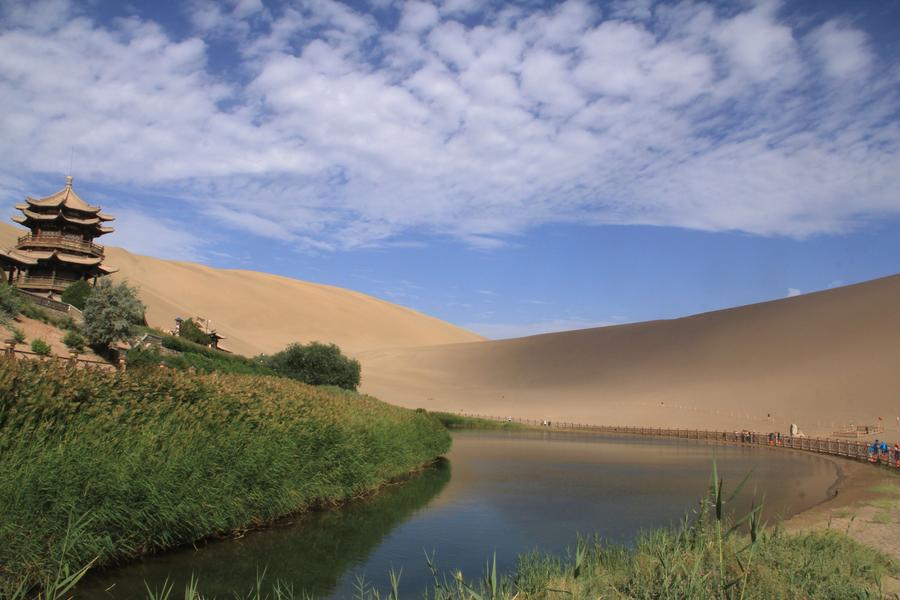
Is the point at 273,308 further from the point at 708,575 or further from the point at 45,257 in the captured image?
the point at 708,575

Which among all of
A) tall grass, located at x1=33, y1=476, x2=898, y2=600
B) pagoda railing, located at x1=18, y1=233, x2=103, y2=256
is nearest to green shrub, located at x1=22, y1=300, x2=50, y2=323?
pagoda railing, located at x1=18, y1=233, x2=103, y2=256

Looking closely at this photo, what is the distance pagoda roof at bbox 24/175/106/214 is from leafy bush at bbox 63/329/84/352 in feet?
51.9

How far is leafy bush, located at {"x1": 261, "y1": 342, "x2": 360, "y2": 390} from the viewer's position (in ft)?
146

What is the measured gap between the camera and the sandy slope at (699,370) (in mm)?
51688

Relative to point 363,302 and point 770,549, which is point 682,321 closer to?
point 363,302

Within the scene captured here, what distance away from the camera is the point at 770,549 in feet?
26.9

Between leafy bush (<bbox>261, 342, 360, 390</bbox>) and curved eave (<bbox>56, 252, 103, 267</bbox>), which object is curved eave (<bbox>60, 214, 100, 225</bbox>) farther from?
leafy bush (<bbox>261, 342, 360, 390</bbox>)

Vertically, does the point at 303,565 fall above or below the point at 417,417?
below

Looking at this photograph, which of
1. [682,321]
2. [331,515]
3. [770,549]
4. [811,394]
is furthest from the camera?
[682,321]

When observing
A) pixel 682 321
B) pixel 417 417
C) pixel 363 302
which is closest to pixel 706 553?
pixel 417 417

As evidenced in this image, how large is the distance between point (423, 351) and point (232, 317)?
2986cm

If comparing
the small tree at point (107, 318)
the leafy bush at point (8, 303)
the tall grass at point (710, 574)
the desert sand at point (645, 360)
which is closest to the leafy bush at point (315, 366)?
the small tree at point (107, 318)

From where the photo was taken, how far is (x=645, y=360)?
7650cm

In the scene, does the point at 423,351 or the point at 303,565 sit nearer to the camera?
the point at 303,565
